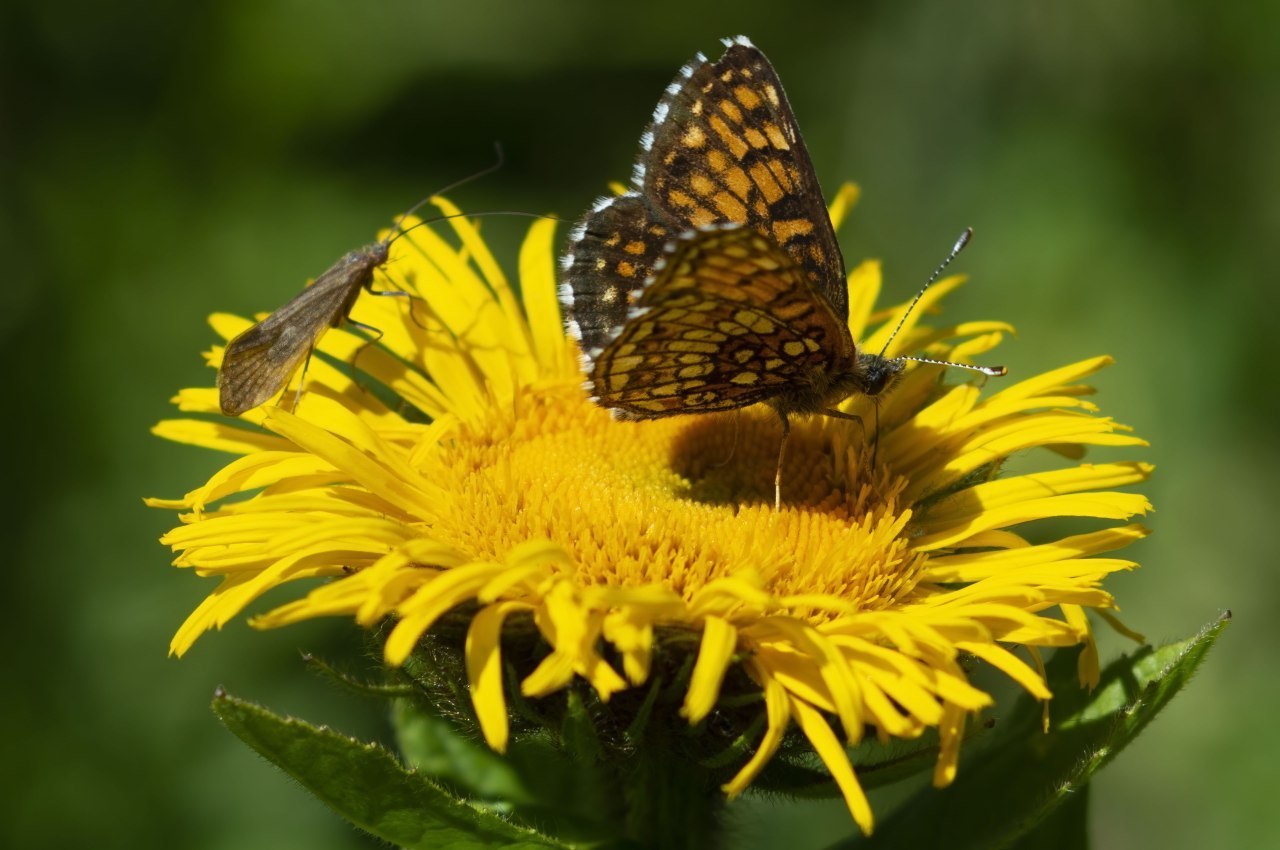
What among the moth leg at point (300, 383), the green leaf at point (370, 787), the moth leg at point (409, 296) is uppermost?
the moth leg at point (409, 296)

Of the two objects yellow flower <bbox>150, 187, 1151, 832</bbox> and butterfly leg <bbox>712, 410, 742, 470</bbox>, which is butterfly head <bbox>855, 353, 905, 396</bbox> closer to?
yellow flower <bbox>150, 187, 1151, 832</bbox>

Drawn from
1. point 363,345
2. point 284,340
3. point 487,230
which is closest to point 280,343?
point 284,340

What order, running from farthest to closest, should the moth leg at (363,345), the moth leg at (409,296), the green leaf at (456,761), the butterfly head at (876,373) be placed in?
the moth leg at (409,296)
the moth leg at (363,345)
the green leaf at (456,761)
the butterfly head at (876,373)

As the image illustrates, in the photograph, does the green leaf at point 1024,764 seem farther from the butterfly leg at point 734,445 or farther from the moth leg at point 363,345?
the moth leg at point 363,345

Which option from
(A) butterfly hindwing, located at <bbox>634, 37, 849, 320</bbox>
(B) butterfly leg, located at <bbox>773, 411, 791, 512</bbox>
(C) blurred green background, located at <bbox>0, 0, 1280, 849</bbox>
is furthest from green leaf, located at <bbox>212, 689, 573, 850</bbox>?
(C) blurred green background, located at <bbox>0, 0, 1280, 849</bbox>

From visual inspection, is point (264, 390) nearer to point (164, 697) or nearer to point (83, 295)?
point (164, 697)

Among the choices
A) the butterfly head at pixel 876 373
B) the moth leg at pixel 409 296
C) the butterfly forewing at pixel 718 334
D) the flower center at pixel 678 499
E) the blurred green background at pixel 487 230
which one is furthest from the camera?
the blurred green background at pixel 487 230

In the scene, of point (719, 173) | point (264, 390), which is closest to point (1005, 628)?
point (719, 173)

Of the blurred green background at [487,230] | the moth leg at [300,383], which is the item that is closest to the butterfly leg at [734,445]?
the moth leg at [300,383]
